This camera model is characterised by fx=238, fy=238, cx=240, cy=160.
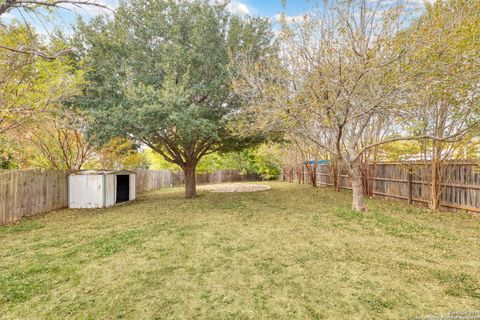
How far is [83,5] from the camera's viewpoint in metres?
2.74

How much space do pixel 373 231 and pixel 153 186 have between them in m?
13.3

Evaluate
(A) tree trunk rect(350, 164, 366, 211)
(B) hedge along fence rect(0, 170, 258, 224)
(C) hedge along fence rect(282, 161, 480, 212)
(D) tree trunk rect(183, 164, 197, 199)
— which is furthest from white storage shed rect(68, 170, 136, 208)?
(C) hedge along fence rect(282, 161, 480, 212)

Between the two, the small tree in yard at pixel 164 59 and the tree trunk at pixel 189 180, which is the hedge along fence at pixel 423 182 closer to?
the small tree in yard at pixel 164 59

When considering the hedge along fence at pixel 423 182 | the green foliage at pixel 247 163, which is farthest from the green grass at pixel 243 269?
the green foliage at pixel 247 163

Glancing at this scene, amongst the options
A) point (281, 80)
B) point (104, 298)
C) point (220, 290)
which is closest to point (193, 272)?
point (220, 290)

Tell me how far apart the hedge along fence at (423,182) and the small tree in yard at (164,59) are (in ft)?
17.8

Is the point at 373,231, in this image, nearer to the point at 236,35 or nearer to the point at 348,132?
the point at 348,132

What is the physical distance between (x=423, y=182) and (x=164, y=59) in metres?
8.77

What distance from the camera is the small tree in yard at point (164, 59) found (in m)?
6.99

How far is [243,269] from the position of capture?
10.5 feet

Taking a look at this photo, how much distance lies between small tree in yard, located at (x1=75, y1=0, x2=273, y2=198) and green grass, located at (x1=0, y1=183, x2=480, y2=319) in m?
2.99

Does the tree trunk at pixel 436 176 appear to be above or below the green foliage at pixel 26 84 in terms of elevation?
below

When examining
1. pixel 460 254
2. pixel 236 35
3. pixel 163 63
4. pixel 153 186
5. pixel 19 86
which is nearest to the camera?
pixel 460 254

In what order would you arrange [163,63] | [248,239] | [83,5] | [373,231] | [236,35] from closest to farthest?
[83,5], [248,239], [373,231], [163,63], [236,35]
